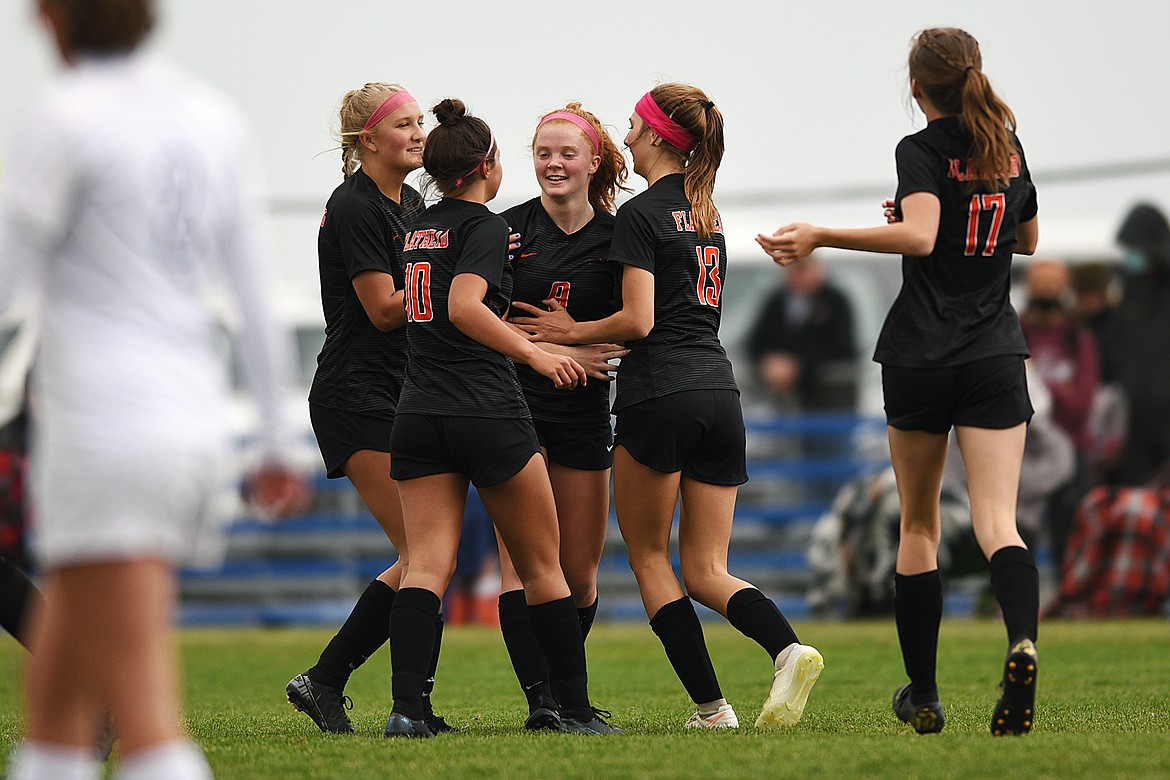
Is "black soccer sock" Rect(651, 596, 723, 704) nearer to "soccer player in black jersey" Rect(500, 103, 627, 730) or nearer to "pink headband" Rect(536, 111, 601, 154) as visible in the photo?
"soccer player in black jersey" Rect(500, 103, 627, 730)

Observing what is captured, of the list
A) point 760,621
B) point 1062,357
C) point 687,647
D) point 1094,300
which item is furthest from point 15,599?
point 1094,300

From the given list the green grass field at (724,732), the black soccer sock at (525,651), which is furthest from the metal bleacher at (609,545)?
the black soccer sock at (525,651)

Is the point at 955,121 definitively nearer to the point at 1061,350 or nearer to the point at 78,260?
the point at 78,260

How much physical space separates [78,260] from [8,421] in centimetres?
1077

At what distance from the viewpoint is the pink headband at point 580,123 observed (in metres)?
5.41

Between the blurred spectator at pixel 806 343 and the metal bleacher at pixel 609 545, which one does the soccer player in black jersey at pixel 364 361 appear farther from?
the blurred spectator at pixel 806 343

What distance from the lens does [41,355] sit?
112 inches

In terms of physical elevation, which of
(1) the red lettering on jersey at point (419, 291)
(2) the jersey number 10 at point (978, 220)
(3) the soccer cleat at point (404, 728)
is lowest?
(3) the soccer cleat at point (404, 728)

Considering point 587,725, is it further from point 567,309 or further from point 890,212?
point 890,212

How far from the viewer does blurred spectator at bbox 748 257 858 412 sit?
13.7m

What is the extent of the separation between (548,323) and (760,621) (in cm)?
118

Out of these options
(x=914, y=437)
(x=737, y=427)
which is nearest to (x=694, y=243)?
(x=737, y=427)

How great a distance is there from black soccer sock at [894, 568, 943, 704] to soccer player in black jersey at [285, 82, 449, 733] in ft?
5.09

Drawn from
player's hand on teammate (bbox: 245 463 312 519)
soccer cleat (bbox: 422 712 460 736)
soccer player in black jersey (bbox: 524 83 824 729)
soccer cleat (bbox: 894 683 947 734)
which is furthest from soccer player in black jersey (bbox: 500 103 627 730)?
player's hand on teammate (bbox: 245 463 312 519)
